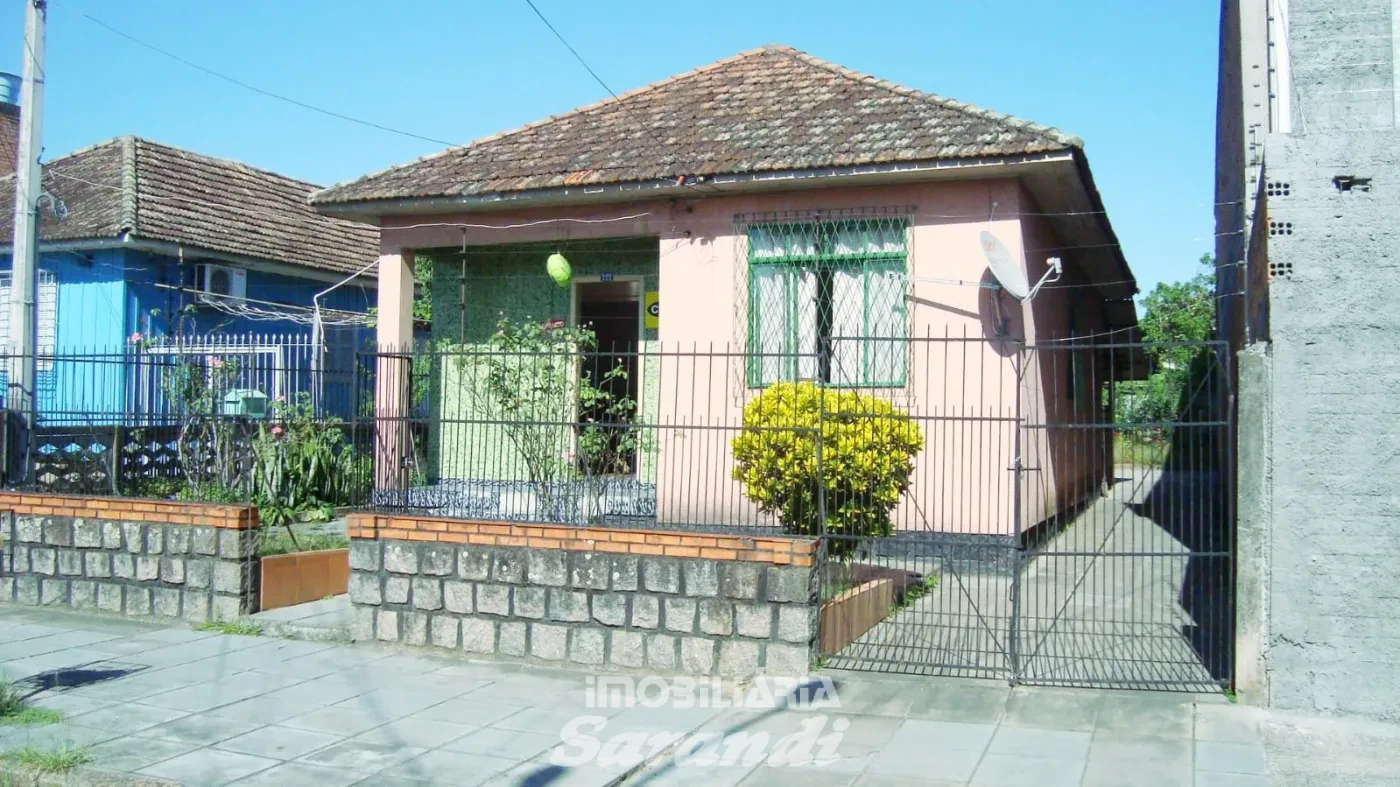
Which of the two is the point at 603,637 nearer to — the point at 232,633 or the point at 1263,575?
the point at 232,633

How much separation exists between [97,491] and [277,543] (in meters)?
1.79

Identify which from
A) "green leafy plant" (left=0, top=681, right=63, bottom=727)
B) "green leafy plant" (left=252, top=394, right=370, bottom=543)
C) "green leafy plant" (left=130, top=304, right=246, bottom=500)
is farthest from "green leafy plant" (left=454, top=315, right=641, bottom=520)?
"green leafy plant" (left=252, top=394, right=370, bottom=543)

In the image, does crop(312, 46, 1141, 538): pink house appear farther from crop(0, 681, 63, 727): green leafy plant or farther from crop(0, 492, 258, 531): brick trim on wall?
crop(0, 681, 63, 727): green leafy plant

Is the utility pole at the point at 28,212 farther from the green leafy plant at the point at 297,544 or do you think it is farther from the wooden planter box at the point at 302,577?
the wooden planter box at the point at 302,577

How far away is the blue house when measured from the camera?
50.8 ft

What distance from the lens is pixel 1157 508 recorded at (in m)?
16.6

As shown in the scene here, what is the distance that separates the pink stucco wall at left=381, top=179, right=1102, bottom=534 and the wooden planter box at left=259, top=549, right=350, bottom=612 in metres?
2.82

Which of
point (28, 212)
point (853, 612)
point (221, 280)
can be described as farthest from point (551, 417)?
point (221, 280)

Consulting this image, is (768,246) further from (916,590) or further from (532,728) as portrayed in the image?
(532,728)

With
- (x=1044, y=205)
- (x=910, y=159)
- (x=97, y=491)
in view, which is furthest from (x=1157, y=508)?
(x=97, y=491)

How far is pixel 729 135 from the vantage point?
38.4ft

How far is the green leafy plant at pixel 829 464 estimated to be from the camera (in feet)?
26.0

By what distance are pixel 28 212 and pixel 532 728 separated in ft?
29.9

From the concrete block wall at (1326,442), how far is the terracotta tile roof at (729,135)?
11.8ft
